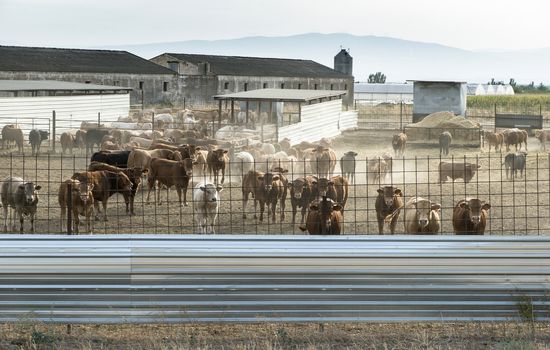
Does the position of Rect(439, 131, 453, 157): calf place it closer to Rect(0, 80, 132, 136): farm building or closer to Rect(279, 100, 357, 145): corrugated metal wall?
Rect(279, 100, 357, 145): corrugated metal wall

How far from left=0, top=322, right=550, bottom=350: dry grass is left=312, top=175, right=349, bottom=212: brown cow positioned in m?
9.26

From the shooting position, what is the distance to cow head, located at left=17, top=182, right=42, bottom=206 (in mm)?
16531

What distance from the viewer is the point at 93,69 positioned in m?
54.7

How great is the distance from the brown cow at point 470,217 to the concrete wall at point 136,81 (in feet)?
125

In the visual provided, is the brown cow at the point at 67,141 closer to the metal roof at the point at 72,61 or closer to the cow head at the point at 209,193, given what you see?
the cow head at the point at 209,193

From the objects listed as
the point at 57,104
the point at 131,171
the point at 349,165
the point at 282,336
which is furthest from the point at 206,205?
the point at 57,104

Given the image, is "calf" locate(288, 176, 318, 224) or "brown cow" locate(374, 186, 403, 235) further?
"calf" locate(288, 176, 318, 224)

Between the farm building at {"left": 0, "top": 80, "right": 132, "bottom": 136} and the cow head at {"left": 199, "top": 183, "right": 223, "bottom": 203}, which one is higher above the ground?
the farm building at {"left": 0, "top": 80, "right": 132, "bottom": 136}

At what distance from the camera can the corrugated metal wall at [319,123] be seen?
3688 centimetres

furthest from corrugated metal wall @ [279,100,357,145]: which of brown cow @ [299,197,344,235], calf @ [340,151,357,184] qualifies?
brown cow @ [299,197,344,235]

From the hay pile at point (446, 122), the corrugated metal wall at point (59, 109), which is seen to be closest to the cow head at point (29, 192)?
the corrugated metal wall at point (59, 109)

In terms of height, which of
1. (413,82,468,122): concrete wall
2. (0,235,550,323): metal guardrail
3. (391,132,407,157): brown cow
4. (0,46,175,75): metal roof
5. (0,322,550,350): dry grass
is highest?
(0,46,175,75): metal roof

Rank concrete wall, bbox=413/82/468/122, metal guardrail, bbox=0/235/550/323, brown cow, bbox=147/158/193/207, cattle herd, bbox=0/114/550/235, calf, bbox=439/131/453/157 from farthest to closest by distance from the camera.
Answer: concrete wall, bbox=413/82/468/122 → calf, bbox=439/131/453/157 → brown cow, bbox=147/158/193/207 → cattle herd, bbox=0/114/550/235 → metal guardrail, bbox=0/235/550/323

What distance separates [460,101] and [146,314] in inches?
1652
